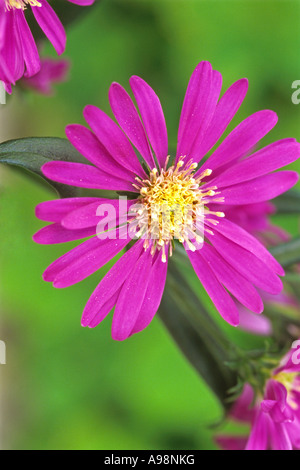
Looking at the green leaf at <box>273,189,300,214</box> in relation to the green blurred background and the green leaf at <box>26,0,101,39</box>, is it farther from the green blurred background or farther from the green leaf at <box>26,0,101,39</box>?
the green blurred background

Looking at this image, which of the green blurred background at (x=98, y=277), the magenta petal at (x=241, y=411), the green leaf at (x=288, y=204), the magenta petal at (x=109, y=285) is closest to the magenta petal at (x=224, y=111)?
the magenta petal at (x=109, y=285)

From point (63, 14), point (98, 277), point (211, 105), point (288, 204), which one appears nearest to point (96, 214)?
point (211, 105)

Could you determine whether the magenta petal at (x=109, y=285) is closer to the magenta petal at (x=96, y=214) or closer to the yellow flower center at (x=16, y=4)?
the magenta petal at (x=96, y=214)

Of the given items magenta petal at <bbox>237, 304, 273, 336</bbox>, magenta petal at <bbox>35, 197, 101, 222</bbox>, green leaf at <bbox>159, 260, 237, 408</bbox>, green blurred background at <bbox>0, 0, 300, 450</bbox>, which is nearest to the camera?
magenta petal at <bbox>35, 197, 101, 222</bbox>

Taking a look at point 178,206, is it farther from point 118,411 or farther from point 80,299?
point 118,411

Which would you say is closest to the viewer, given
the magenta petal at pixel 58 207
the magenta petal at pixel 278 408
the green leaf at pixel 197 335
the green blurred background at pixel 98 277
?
the magenta petal at pixel 58 207
